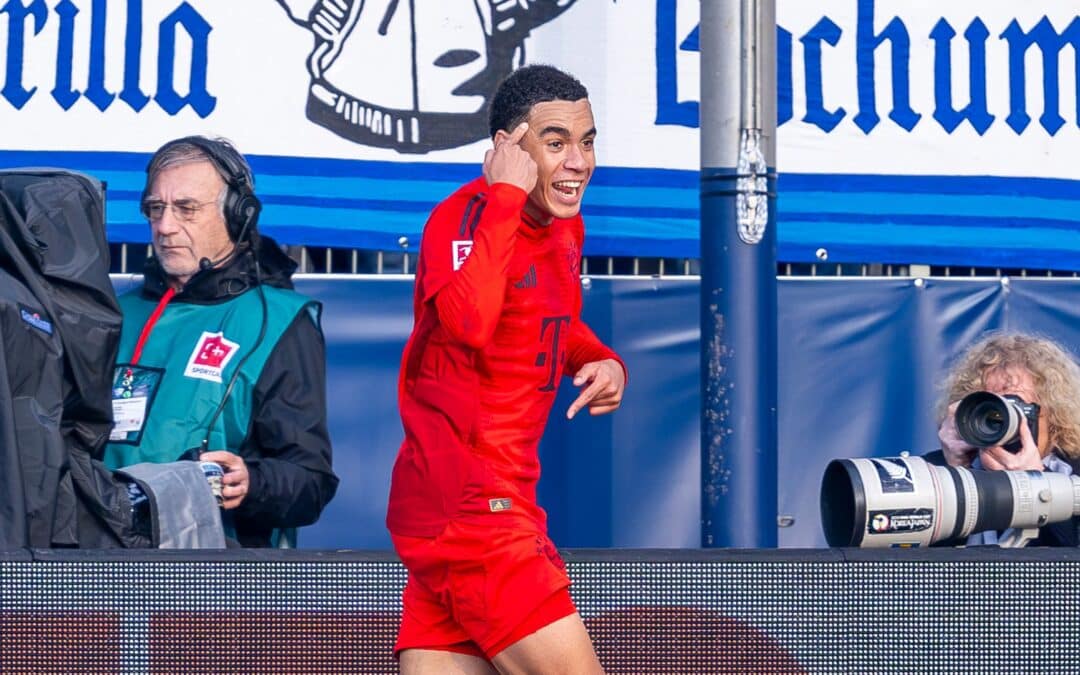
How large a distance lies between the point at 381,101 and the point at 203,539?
2025mm

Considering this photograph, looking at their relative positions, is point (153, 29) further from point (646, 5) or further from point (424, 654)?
point (424, 654)

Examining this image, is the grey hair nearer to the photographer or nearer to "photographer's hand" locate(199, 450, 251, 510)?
"photographer's hand" locate(199, 450, 251, 510)

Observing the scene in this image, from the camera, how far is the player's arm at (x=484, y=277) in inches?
112

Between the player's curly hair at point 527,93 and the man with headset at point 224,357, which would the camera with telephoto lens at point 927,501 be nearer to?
the player's curly hair at point 527,93

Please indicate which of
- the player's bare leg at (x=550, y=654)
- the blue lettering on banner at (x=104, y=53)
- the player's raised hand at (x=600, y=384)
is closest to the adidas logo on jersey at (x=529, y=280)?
the player's raised hand at (x=600, y=384)

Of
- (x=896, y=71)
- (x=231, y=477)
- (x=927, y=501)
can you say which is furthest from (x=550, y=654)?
(x=896, y=71)

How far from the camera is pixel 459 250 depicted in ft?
9.63

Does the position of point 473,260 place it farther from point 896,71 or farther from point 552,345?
point 896,71

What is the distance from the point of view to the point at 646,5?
583cm

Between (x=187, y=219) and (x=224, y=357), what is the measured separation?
470 mm

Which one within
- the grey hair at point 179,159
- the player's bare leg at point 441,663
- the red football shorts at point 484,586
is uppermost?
the grey hair at point 179,159

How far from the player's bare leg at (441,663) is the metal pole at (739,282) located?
1.57m

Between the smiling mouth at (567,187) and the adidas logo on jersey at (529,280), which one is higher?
the smiling mouth at (567,187)

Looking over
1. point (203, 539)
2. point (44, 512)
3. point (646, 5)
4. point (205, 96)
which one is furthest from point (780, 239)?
point (44, 512)
